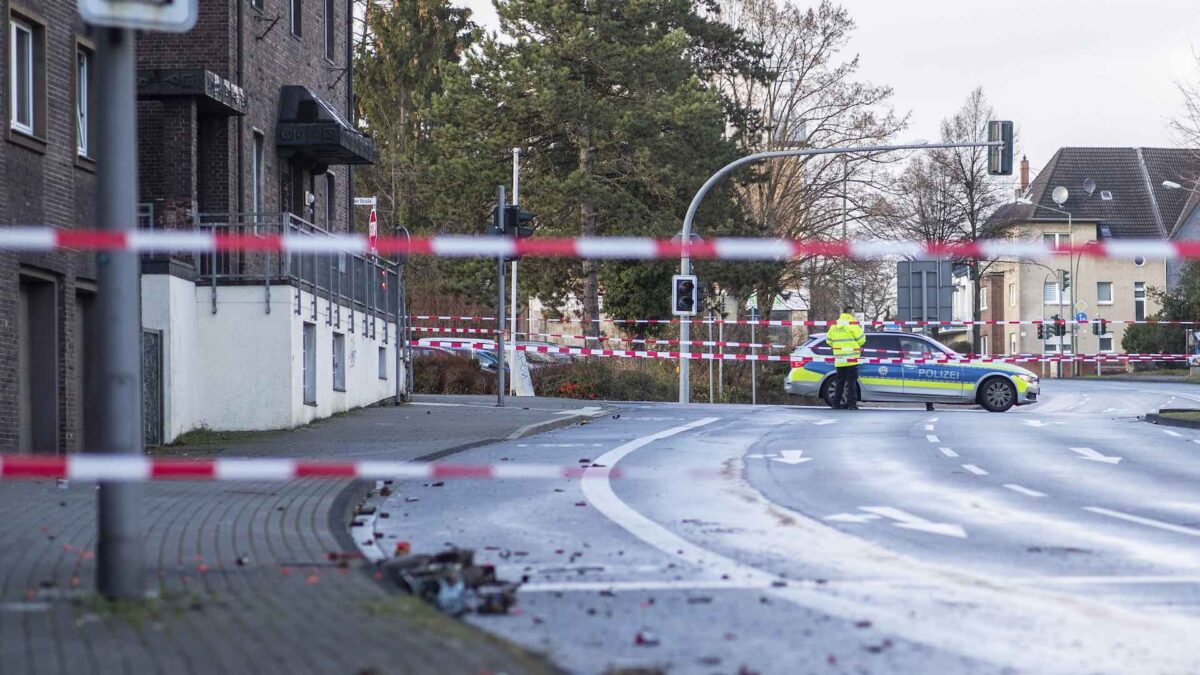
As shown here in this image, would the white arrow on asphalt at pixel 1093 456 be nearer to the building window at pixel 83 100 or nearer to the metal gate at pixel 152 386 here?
the metal gate at pixel 152 386

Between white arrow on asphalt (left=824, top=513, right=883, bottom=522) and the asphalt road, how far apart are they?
0.06 metres

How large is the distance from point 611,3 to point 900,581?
4490 cm

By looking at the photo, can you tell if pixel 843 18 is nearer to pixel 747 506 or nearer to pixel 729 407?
pixel 729 407

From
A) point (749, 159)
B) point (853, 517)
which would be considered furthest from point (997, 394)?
point (853, 517)

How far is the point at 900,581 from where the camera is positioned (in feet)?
29.8

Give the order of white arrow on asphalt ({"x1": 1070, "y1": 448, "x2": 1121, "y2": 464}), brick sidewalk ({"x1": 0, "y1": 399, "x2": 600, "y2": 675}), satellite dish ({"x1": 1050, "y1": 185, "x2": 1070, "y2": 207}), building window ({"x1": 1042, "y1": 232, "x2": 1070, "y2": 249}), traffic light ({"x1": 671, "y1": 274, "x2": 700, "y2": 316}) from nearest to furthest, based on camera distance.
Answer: brick sidewalk ({"x1": 0, "y1": 399, "x2": 600, "y2": 675}), white arrow on asphalt ({"x1": 1070, "y1": 448, "x2": 1121, "y2": 464}), traffic light ({"x1": 671, "y1": 274, "x2": 700, "y2": 316}), satellite dish ({"x1": 1050, "y1": 185, "x2": 1070, "y2": 207}), building window ({"x1": 1042, "y1": 232, "x2": 1070, "y2": 249})

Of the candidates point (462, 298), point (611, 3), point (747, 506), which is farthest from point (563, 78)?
point (747, 506)

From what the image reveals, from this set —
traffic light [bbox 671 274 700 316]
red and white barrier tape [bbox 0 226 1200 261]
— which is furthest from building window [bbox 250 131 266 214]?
red and white barrier tape [bbox 0 226 1200 261]

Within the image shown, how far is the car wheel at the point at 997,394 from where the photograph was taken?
32.2m

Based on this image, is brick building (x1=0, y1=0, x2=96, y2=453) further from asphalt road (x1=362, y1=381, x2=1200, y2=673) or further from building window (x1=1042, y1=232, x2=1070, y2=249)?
building window (x1=1042, y1=232, x2=1070, y2=249)

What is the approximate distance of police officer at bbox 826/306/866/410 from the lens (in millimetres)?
30078

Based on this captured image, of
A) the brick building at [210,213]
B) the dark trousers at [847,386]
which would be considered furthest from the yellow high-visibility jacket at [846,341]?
the brick building at [210,213]

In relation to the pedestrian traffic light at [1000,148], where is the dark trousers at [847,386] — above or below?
below

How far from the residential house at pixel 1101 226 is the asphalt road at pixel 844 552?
77749 mm
